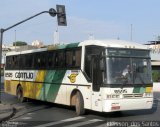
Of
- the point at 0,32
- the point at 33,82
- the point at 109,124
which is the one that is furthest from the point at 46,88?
the point at 109,124

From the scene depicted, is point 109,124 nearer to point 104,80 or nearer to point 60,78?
point 104,80

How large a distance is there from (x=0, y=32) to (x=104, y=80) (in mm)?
10474

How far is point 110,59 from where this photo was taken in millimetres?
17094

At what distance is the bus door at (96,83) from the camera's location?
56.1 ft

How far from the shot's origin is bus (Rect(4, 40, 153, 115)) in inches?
666

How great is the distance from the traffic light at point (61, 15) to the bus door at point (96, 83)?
24.0ft

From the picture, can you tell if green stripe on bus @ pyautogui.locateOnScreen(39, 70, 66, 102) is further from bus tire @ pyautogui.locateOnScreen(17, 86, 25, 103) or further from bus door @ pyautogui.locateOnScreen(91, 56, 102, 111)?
bus tire @ pyautogui.locateOnScreen(17, 86, 25, 103)

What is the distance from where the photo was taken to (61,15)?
24.6 metres

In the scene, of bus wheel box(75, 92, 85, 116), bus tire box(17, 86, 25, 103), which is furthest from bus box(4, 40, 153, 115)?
bus tire box(17, 86, 25, 103)

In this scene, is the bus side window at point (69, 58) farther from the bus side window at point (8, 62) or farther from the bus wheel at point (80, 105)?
the bus side window at point (8, 62)

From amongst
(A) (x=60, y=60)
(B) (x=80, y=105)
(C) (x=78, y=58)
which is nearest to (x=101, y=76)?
(B) (x=80, y=105)

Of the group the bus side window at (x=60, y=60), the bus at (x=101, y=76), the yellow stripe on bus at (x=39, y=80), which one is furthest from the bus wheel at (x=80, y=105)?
the yellow stripe on bus at (x=39, y=80)

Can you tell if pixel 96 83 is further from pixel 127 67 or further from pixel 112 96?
pixel 127 67

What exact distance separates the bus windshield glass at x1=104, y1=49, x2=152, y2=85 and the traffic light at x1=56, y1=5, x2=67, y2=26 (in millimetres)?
7710
